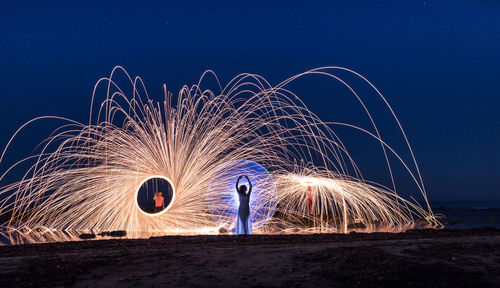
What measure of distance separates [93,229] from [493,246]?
14923 mm

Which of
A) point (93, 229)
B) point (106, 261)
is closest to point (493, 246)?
point (106, 261)

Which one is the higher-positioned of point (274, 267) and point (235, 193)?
point (235, 193)

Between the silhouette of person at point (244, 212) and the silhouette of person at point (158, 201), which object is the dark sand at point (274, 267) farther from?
Answer: the silhouette of person at point (158, 201)

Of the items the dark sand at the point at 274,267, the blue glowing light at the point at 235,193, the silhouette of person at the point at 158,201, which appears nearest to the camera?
the dark sand at the point at 274,267

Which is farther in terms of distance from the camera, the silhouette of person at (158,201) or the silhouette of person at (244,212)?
the silhouette of person at (158,201)

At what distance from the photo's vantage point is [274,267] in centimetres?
526

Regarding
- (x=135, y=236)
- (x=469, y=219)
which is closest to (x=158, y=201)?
(x=135, y=236)

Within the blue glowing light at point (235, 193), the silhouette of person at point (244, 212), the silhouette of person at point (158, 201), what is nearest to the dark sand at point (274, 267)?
the silhouette of person at point (244, 212)

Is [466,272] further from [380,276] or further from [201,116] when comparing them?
[201,116]

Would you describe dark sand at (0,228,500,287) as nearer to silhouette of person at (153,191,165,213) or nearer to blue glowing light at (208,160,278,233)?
blue glowing light at (208,160,278,233)

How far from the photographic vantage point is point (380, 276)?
4715 millimetres

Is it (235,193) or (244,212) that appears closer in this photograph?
(244,212)

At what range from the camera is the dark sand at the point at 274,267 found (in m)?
4.71

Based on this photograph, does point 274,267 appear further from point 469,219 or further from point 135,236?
point 469,219
